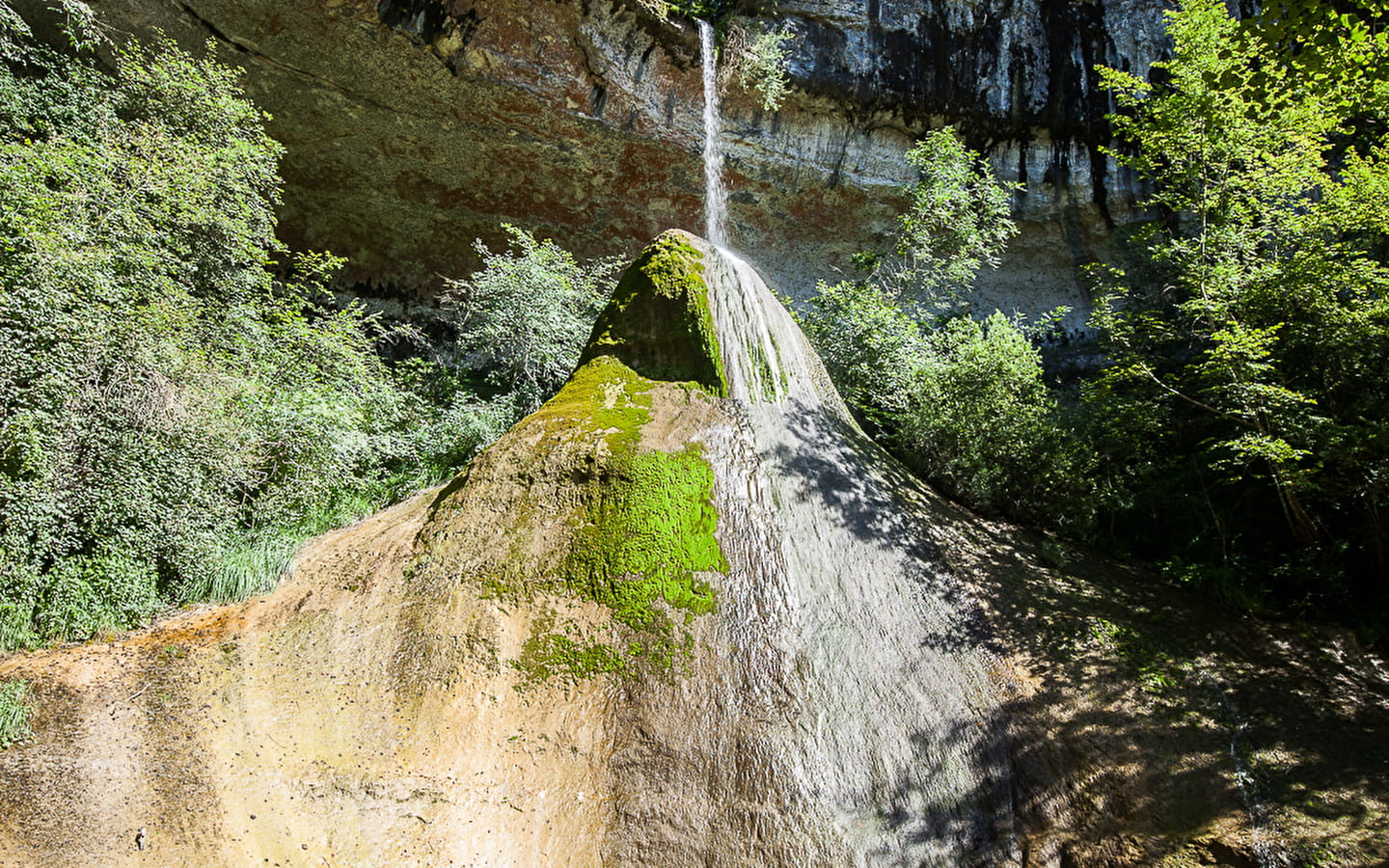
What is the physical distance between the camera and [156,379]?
5.16 m

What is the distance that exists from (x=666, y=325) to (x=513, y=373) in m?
5.78

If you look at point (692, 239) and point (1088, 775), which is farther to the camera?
point (692, 239)

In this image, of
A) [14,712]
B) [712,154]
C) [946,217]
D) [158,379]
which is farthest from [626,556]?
[712,154]

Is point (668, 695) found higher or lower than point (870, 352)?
lower

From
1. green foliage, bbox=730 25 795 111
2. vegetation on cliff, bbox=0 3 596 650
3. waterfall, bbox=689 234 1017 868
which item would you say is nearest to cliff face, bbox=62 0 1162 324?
green foliage, bbox=730 25 795 111

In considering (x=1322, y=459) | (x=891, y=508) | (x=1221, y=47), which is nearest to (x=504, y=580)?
(x=891, y=508)

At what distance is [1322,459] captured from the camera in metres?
5.79

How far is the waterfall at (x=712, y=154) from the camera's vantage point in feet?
45.3

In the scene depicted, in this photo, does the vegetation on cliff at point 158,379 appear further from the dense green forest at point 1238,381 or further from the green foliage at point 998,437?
the dense green forest at point 1238,381

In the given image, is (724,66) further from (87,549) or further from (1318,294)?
(87,549)

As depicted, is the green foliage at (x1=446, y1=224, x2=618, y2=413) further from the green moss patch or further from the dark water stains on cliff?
the green moss patch

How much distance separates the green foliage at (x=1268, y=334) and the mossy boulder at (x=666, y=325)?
4322mm

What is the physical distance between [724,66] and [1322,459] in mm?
12150

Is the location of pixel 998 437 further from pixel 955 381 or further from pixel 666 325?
pixel 666 325
